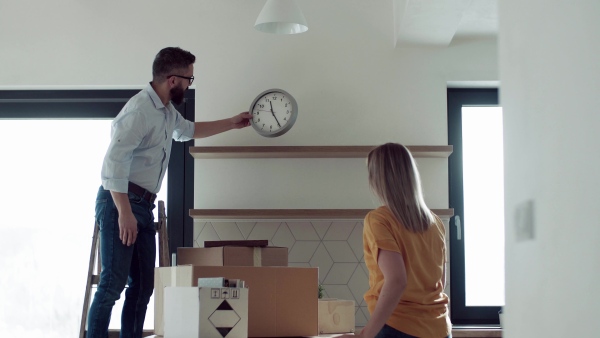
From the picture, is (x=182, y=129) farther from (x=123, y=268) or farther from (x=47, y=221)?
(x=47, y=221)

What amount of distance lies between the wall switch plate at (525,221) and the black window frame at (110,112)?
298cm

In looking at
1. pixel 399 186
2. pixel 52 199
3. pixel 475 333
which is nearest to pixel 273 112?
pixel 52 199

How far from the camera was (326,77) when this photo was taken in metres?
3.64

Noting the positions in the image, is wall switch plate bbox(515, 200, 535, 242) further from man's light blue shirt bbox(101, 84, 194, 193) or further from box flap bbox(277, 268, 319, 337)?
man's light blue shirt bbox(101, 84, 194, 193)

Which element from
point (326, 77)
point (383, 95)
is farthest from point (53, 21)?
point (383, 95)

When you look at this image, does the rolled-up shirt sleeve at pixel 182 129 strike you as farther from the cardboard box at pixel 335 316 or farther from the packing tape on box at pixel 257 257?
the cardboard box at pixel 335 316

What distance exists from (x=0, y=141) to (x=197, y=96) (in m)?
1.12

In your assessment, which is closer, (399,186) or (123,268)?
(399,186)

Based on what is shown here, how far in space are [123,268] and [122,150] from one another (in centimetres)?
43

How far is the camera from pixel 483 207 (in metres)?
3.72

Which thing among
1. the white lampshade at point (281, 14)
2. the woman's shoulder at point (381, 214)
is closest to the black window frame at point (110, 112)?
the white lampshade at point (281, 14)

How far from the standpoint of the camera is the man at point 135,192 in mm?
2602

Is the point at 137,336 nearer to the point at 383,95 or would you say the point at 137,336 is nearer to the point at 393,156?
the point at 393,156

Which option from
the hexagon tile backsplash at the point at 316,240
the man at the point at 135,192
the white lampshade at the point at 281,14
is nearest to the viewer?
the man at the point at 135,192
